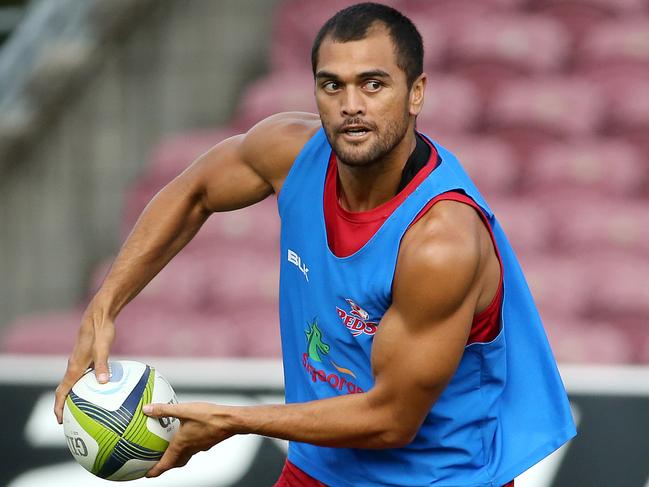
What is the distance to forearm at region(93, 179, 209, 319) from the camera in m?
3.50

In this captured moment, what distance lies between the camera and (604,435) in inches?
173

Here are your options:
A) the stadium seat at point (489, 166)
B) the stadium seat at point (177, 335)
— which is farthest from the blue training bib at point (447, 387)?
the stadium seat at point (489, 166)

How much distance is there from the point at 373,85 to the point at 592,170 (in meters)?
3.64

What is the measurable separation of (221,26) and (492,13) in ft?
5.18

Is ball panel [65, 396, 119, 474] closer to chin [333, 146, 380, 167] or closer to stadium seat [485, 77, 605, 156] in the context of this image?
chin [333, 146, 380, 167]

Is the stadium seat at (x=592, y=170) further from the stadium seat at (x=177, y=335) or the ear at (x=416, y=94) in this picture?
the ear at (x=416, y=94)

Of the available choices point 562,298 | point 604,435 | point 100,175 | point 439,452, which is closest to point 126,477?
point 439,452

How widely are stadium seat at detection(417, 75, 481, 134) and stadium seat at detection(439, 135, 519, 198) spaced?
0.24 meters

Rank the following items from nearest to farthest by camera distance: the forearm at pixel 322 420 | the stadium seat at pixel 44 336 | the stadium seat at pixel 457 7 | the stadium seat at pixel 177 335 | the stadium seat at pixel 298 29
A: the forearm at pixel 322 420, the stadium seat at pixel 177 335, the stadium seat at pixel 44 336, the stadium seat at pixel 457 7, the stadium seat at pixel 298 29

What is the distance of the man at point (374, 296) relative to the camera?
2.87m

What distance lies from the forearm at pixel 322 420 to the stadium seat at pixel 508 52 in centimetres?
395

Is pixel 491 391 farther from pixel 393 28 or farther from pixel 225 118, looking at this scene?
pixel 225 118

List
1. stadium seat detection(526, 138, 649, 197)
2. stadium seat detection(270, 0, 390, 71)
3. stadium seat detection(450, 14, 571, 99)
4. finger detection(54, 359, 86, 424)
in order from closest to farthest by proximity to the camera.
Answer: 1. finger detection(54, 359, 86, 424)
2. stadium seat detection(526, 138, 649, 197)
3. stadium seat detection(450, 14, 571, 99)
4. stadium seat detection(270, 0, 390, 71)

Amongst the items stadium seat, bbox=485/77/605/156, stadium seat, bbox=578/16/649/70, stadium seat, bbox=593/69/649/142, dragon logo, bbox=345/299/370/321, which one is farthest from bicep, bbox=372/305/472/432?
stadium seat, bbox=578/16/649/70
